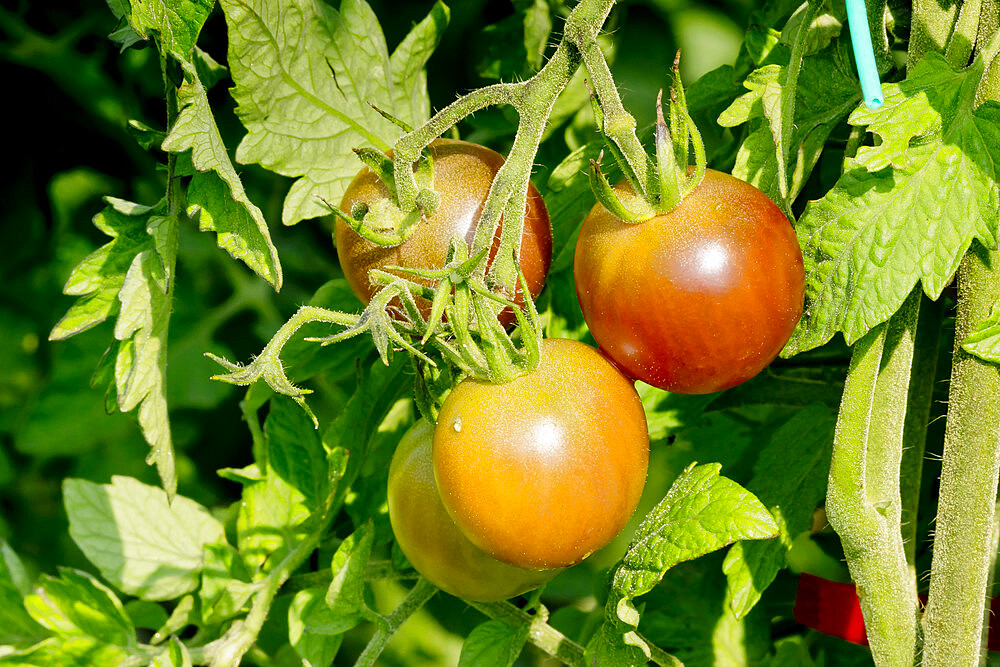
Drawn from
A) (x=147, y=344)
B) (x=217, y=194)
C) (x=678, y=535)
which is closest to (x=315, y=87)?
(x=217, y=194)

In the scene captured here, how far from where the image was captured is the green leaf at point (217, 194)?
25.3 inches

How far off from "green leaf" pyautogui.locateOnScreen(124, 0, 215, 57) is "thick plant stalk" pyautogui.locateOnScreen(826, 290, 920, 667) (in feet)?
1.58

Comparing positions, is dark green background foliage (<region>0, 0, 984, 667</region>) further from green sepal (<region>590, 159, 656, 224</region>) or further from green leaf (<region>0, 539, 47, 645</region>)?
green sepal (<region>590, 159, 656, 224</region>)

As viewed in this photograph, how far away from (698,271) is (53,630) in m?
0.69

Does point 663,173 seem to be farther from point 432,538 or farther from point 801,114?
point 432,538

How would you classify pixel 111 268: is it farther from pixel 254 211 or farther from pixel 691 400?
pixel 691 400

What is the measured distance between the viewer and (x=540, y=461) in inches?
22.7

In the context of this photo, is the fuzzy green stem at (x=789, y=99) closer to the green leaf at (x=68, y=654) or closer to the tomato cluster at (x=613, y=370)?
the tomato cluster at (x=613, y=370)

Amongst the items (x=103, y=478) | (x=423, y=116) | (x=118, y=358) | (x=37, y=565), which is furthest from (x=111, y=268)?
(x=37, y=565)

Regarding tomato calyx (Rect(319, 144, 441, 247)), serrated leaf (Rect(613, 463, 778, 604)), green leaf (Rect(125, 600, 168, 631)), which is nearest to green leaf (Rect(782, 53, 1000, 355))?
serrated leaf (Rect(613, 463, 778, 604))

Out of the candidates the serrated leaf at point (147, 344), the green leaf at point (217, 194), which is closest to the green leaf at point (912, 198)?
the green leaf at point (217, 194)

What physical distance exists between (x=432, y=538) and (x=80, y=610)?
42 centimetres

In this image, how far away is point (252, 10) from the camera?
0.67 metres

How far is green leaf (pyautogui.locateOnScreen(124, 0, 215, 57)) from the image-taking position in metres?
0.63
